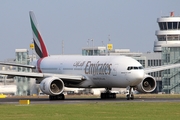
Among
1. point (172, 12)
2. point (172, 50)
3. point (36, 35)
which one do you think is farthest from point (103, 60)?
point (172, 12)

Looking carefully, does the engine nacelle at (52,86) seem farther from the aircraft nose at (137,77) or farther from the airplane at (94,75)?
the aircraft nose at (137,77)

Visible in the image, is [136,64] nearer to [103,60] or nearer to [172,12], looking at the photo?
[103,60]

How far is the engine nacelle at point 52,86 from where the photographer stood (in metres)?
66.9

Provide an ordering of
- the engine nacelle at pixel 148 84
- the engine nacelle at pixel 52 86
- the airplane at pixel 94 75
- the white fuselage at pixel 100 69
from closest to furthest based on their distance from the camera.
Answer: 1. the white fuselage at pixel 100 69
2. the airplane at pixel 94 75
3. the engine nacelle at pixel 52 86
4. the engine nacelle at pixel 148 84

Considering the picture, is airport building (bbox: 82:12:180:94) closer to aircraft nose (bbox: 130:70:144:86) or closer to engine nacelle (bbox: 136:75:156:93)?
engine nacelle (bbox: 136:75:156:93)

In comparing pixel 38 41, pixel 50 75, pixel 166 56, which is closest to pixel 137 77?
pixel 50 75

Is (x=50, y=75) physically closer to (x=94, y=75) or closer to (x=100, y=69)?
(x=94, y=75)

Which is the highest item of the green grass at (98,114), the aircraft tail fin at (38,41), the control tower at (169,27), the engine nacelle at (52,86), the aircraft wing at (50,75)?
the control tower at (169,27)

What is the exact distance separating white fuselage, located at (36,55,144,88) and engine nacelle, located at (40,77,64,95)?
3.56 m

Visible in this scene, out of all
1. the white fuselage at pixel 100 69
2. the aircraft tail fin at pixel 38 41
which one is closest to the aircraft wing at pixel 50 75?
the white fuselage at pixel 100 69

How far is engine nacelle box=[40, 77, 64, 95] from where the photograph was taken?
66.9 metres

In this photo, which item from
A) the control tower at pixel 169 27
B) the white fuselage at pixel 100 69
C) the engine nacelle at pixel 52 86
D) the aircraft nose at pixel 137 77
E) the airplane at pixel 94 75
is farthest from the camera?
the control tower at pixel 169 27

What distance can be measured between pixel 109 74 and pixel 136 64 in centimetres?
317

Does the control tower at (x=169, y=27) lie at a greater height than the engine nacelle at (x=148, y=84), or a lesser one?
greater
